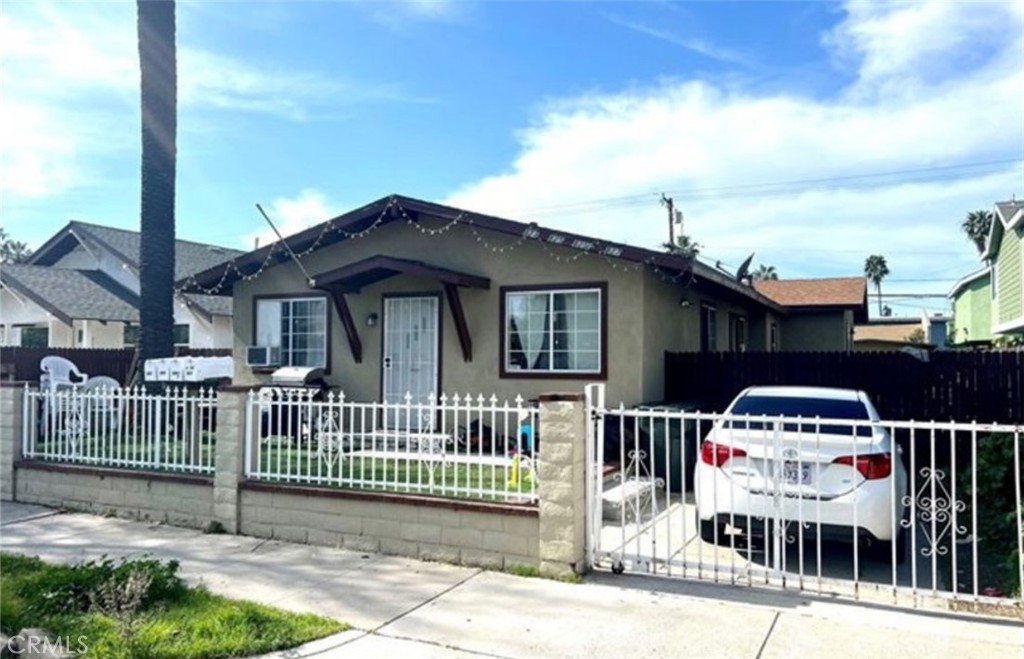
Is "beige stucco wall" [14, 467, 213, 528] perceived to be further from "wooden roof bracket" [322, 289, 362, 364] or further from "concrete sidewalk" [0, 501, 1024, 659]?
"wooden roof bracket" [322, 289, 362, 364]

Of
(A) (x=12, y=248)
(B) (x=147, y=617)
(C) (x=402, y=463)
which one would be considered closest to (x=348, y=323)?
(C) (x=402, y=463)

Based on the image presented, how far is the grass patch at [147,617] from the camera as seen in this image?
160 inches

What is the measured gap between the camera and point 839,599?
4953 millimetres

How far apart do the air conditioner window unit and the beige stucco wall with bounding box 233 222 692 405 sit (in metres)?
0.37

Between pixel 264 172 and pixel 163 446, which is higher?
pixel 264 172

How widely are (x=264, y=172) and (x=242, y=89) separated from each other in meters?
4.30

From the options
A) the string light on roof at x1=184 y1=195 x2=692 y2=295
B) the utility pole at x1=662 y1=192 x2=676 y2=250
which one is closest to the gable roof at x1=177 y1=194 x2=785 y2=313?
the string light on roof at x1=184 y1=195 x2=692 y2=295

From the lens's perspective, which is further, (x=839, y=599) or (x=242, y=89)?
(x=242, y=89)

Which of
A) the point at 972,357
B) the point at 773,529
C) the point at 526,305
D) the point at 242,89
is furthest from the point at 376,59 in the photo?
the point at 972,357

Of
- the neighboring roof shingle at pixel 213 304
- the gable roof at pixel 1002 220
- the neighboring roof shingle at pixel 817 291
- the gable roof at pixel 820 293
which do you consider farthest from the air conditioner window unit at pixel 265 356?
the gable roof at pixel 1002 220

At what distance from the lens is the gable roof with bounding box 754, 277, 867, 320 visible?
21.9 m

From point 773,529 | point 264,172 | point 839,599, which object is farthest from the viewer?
point 264,172

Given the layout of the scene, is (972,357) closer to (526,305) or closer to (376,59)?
(526,305)

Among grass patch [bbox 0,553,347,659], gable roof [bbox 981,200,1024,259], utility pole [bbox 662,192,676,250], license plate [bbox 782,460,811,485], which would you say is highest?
utility pole [bbox 662,192,676,250]
